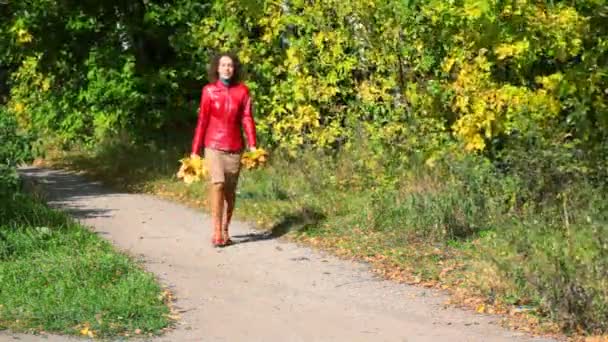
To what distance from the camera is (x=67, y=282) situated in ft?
26.7

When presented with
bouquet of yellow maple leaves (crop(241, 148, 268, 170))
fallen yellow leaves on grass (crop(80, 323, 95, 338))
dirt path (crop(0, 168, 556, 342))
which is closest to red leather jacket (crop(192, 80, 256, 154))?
bouquet of yellow maple leaves (crop(241, 148, 268, 170))

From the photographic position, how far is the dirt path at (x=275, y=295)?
7059mm

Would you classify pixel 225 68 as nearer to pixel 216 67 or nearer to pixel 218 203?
pixel 216 67

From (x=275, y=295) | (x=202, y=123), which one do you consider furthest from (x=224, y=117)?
(x=275, y=295)

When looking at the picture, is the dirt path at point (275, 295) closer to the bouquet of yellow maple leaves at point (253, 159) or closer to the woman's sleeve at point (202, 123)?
the bouquet of yellow maple leaves at point (253, 159)

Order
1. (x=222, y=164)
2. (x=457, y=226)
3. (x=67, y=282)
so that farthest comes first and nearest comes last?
(x=222, y=164)
(x=457, y=226)
(x=67, y=282)

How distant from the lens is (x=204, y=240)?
1073 centimetres

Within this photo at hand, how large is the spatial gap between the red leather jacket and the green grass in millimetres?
1447

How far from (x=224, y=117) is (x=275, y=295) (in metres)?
2.37

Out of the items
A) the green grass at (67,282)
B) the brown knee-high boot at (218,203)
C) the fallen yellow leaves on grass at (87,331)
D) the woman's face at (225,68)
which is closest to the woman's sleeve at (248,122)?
the woman's face at (225,68)

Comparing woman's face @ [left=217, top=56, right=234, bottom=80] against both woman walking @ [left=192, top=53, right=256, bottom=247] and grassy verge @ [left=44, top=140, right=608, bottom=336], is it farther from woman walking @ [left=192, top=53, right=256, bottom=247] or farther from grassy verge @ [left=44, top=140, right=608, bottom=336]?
grassy verge @ [left=44, top=140, right=608, bottom=336]

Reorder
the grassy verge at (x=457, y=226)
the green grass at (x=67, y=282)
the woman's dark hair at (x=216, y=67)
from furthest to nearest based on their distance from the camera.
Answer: the woman's dark hair at (x=216, y=67) < the green grass at (x=67, y=282) < the grassy verge at (x=457, y=226)

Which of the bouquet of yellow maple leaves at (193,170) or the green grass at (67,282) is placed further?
the bouquet of yellow maple leaves at (193,170)

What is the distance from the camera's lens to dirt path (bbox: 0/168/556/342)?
7.06 meters
